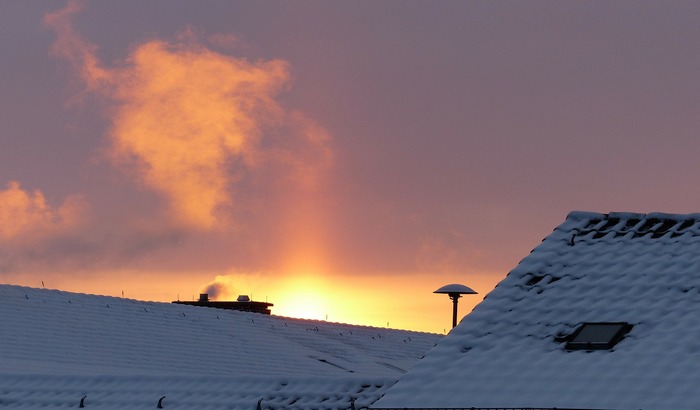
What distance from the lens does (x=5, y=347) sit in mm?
48688

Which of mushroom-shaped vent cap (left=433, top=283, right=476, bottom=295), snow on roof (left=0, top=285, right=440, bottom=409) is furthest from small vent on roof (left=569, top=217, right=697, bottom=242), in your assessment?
mushroom-shaped vent cap (left=433, top=283, right=476, bottom=295)

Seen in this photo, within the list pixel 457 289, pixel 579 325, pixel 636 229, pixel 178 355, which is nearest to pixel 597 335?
pixel 579 325

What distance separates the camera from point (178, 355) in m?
53.9

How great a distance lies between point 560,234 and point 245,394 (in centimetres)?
799

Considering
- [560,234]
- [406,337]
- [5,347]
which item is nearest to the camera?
[560,234]

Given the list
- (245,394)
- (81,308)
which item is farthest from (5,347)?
(245,394)

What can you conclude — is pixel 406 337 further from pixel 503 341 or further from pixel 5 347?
pixel 503 341

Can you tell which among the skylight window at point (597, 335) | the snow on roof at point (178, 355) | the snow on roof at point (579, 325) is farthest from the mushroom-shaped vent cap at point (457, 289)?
the skylight window at point (597, 335)

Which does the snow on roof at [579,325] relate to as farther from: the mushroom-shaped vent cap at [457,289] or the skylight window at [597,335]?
the mushroom-shaped vent cap at [457,289]

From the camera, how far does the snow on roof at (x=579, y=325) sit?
25.8 metres

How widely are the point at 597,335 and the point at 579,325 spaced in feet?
1.99

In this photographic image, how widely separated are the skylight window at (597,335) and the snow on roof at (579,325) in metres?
0.13

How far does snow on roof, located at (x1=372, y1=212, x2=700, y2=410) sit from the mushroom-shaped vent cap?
1344cm

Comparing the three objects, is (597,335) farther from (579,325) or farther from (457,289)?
(457,289)
